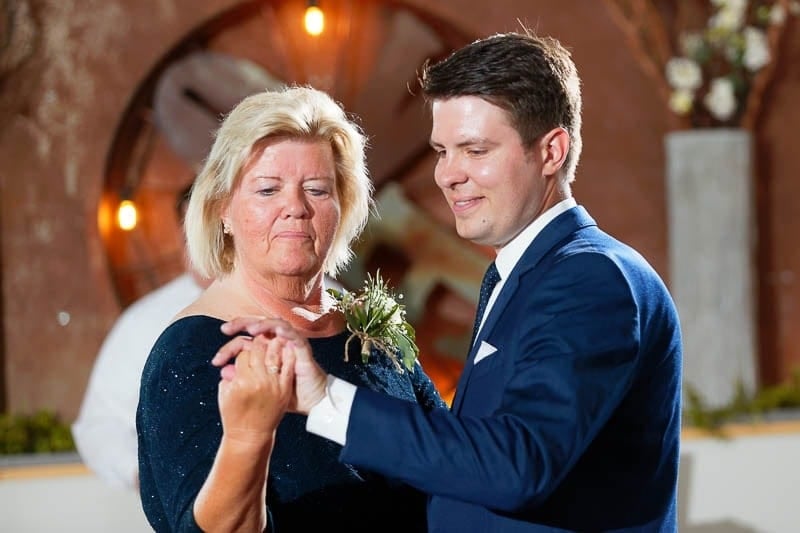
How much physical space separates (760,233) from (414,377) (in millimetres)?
3183

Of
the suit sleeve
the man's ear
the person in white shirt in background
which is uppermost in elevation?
the man's ear

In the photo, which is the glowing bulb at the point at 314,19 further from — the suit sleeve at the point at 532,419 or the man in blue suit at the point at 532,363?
the suit sleeve at the point at 532,419

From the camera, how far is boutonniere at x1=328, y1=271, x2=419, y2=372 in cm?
212

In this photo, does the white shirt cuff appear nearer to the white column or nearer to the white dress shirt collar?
the white dress shirt collar

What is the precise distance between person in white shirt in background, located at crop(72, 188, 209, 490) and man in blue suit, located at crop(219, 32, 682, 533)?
2214 millimetres

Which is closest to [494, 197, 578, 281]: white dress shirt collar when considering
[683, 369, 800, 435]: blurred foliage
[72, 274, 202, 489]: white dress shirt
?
[72, 274, 202, 489]: white dress shirt

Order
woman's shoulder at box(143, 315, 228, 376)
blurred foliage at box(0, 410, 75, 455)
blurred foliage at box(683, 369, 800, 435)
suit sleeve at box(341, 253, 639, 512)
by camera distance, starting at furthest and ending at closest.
Answer: blurred foliage at box(0, 410, 75, 455) → blurred foliage at box(683, 369, 800, 435) → woman's shoulder at box(143, 315, 228, 376) → suit sleeve at box(341, 253, 639, 512)

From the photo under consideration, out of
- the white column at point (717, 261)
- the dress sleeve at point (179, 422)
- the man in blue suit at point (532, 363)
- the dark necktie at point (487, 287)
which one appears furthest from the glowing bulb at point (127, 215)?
the man in blue suit at point (532, 363)

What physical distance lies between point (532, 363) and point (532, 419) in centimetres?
9

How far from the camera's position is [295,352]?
5.26 feet

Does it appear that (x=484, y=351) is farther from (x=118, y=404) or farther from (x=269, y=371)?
(x=118, y=404)

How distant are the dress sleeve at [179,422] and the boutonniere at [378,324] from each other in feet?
1.01

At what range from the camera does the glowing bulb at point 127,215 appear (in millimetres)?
4777

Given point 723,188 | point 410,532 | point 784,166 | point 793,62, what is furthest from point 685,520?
point 410,532
